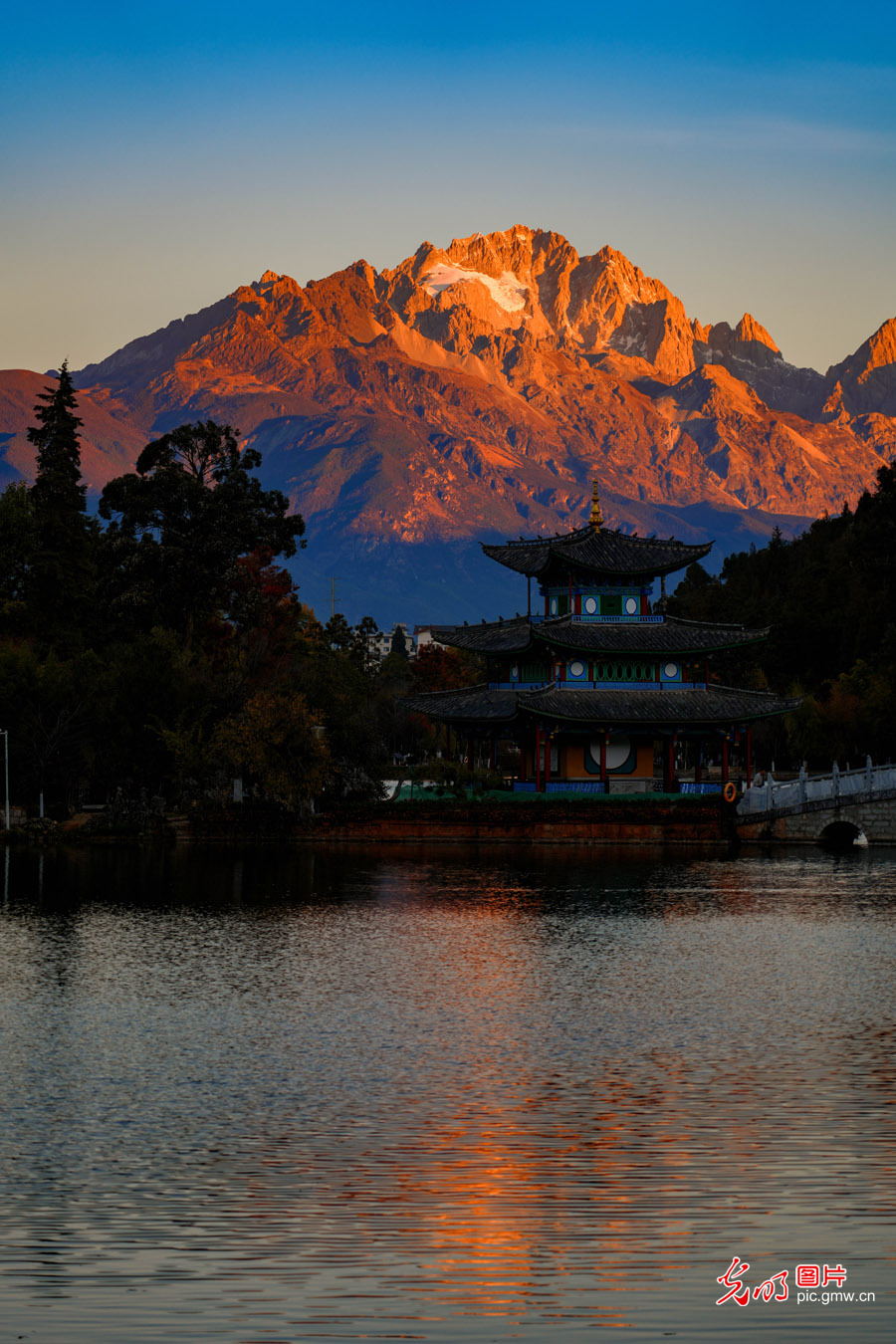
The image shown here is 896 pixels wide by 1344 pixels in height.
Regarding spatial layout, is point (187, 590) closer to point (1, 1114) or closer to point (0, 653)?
point (0, 653)

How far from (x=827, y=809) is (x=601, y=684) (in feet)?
49.0

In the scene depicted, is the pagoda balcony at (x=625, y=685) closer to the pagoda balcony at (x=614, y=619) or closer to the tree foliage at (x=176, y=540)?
the pagoda balcony at (x=614, y=619)

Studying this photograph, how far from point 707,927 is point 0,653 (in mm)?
45740

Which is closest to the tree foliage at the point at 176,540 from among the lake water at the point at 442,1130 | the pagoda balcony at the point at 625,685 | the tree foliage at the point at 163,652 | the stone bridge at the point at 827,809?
the tree foliage at the point at 163,652

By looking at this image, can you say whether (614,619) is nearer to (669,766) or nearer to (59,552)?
(669,766)

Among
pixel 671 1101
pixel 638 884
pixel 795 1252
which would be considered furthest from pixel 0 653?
pixel 795 1252

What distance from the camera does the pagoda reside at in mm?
81375

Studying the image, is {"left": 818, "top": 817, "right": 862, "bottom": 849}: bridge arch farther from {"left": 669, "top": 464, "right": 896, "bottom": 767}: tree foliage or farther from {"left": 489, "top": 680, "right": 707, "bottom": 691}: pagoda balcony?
{"left": 669, "top": 464, "right": 896, "bottom": 767}: tree foliage

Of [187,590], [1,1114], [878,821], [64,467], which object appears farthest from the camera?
[187,590]

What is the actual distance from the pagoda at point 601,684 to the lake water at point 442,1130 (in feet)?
126

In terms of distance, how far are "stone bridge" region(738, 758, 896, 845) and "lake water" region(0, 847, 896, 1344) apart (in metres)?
31.4

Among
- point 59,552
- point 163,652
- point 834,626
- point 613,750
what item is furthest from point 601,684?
point 834,626

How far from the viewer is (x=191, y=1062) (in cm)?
2477

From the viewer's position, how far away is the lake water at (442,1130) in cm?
1439
